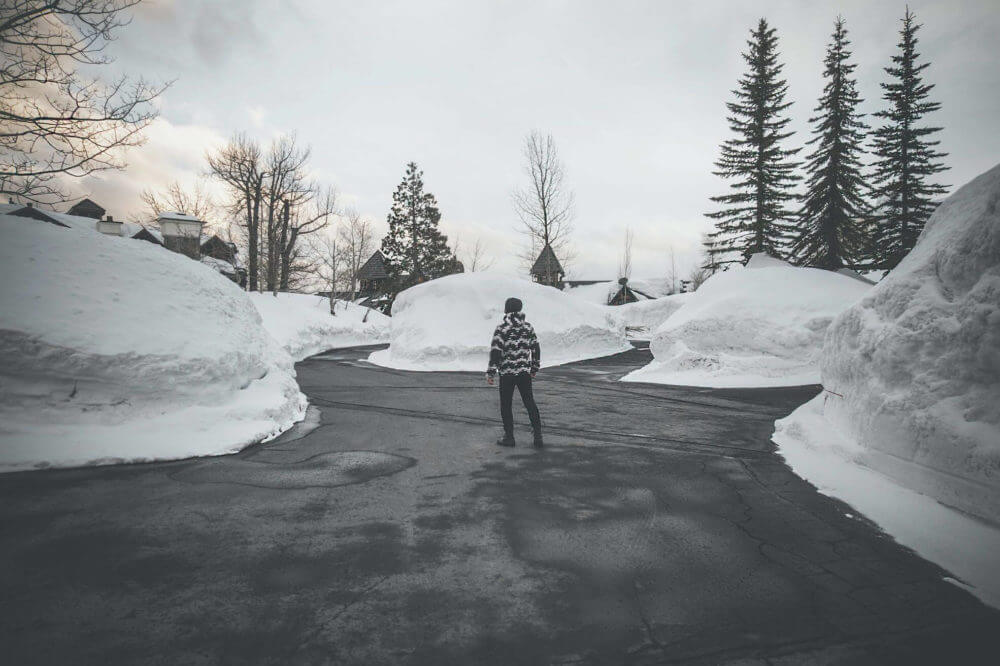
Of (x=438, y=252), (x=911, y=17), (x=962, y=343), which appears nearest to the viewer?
(x=962, y=343)

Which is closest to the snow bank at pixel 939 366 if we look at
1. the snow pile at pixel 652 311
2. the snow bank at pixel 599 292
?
the snow pile at pixel 652 311

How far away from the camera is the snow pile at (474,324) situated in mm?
16359

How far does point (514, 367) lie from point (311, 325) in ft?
73.9

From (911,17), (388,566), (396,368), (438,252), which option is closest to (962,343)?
(388,566)

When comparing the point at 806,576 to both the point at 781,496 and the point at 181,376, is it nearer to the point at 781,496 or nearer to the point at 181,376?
the point at 781,496

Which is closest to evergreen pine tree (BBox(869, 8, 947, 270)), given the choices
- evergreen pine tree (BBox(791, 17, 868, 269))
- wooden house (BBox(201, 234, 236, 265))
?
evergreen pine tree (BBox(791, 17, 868, 269))

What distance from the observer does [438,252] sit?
40125 millimetres

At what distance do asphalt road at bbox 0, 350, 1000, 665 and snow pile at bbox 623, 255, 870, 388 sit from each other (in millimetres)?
7063

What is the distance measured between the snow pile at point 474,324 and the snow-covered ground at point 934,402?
11559 mm

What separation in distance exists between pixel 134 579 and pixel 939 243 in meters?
7.22

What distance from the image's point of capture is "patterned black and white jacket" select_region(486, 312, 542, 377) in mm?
5922

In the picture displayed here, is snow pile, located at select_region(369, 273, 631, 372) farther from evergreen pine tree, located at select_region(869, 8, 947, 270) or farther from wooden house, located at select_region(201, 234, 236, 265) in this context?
wooden house, located at select_region(201, 234, 236, 265)

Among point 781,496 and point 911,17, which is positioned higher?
point 911,17

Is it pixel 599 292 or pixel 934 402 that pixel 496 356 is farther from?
pixel 599 292
